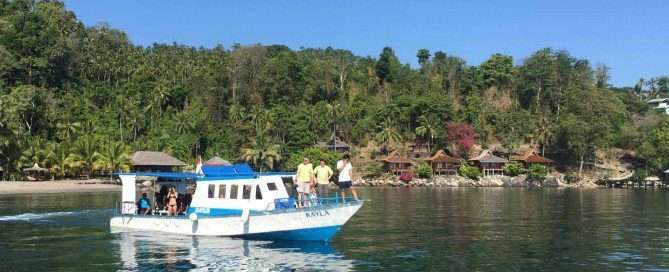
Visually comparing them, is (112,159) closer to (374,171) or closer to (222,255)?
(374,171)

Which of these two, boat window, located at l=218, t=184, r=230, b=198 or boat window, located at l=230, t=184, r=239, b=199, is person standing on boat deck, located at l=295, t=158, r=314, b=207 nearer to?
boat window, located at l=230, t=184, r=239, b=199

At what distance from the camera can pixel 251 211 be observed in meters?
26.8

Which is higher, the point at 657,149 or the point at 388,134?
the point at 388,134

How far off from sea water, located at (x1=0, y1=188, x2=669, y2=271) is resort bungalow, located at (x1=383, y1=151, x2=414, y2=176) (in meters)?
62.4

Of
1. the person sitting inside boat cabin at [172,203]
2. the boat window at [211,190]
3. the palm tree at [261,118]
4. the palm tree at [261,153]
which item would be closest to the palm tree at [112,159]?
the palm tree at [261,153]

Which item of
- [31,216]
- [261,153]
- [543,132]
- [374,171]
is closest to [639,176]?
[543,132]

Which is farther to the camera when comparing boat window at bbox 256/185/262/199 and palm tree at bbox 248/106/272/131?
palm tree at bbox 248/106/272/131

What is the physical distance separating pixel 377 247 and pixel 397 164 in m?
77.8

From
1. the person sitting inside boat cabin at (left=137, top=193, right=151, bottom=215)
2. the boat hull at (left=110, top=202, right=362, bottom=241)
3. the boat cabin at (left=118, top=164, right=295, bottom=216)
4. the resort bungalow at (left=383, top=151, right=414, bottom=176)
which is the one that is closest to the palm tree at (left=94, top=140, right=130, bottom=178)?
the resort bungalow at (left=383, top=151, right=414, bottom=176)

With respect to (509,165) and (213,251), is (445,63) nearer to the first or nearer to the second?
(509,165)

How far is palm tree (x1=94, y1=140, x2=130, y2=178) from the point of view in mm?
83562

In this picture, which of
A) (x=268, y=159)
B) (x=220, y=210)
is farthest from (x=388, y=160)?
(x=220, y=210)

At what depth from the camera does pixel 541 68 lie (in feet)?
403

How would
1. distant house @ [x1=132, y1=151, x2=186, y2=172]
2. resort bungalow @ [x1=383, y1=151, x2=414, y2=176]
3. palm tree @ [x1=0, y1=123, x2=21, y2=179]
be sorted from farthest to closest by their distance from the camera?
resort bungalow @ [x1=383, y1=151, x2=414, y2=176] → distant house @ [x1=132, y1=151, x2=186, y2=172] → palm tree @ [x1=0, y1=123, x2=21, y2=179]
